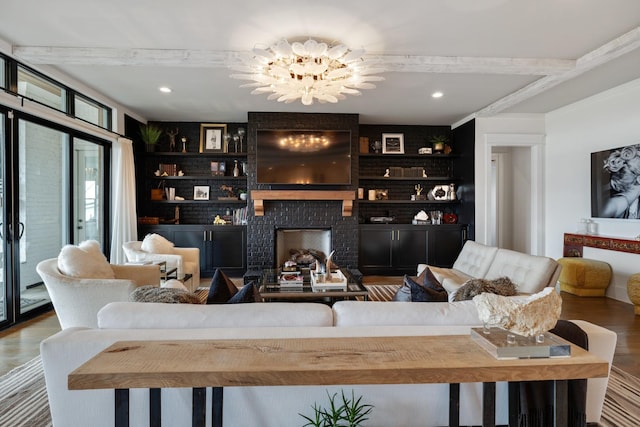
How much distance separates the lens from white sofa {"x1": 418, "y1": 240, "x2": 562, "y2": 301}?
8.95 ft

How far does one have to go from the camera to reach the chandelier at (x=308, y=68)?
111 inches

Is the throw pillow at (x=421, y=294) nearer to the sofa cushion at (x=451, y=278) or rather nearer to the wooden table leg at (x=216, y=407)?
the wooden table leg at (x=216, y=407)

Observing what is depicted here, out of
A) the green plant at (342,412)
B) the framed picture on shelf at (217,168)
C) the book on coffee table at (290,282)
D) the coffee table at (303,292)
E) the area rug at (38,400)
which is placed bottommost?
the area rug at (38,400)

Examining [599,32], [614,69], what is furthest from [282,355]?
[614,69]

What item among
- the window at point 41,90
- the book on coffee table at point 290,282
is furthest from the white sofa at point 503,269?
the window at point 41,90

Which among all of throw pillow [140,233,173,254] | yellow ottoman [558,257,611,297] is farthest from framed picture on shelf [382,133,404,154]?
throw pillow [140,233,173,254]

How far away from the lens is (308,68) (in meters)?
3.03

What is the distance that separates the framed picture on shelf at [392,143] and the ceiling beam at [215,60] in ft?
8.65

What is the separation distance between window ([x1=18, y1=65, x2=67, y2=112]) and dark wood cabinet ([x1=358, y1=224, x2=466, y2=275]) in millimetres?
4516

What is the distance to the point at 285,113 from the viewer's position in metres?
5.45

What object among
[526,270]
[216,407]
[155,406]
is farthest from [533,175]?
[155,406]

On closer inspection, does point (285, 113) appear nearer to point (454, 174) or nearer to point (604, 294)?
point (454, 174)

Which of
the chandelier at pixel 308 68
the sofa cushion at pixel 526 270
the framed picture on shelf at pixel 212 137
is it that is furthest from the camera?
the framed picture on shelf at pixel 212 137

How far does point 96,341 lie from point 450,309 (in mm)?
1616
